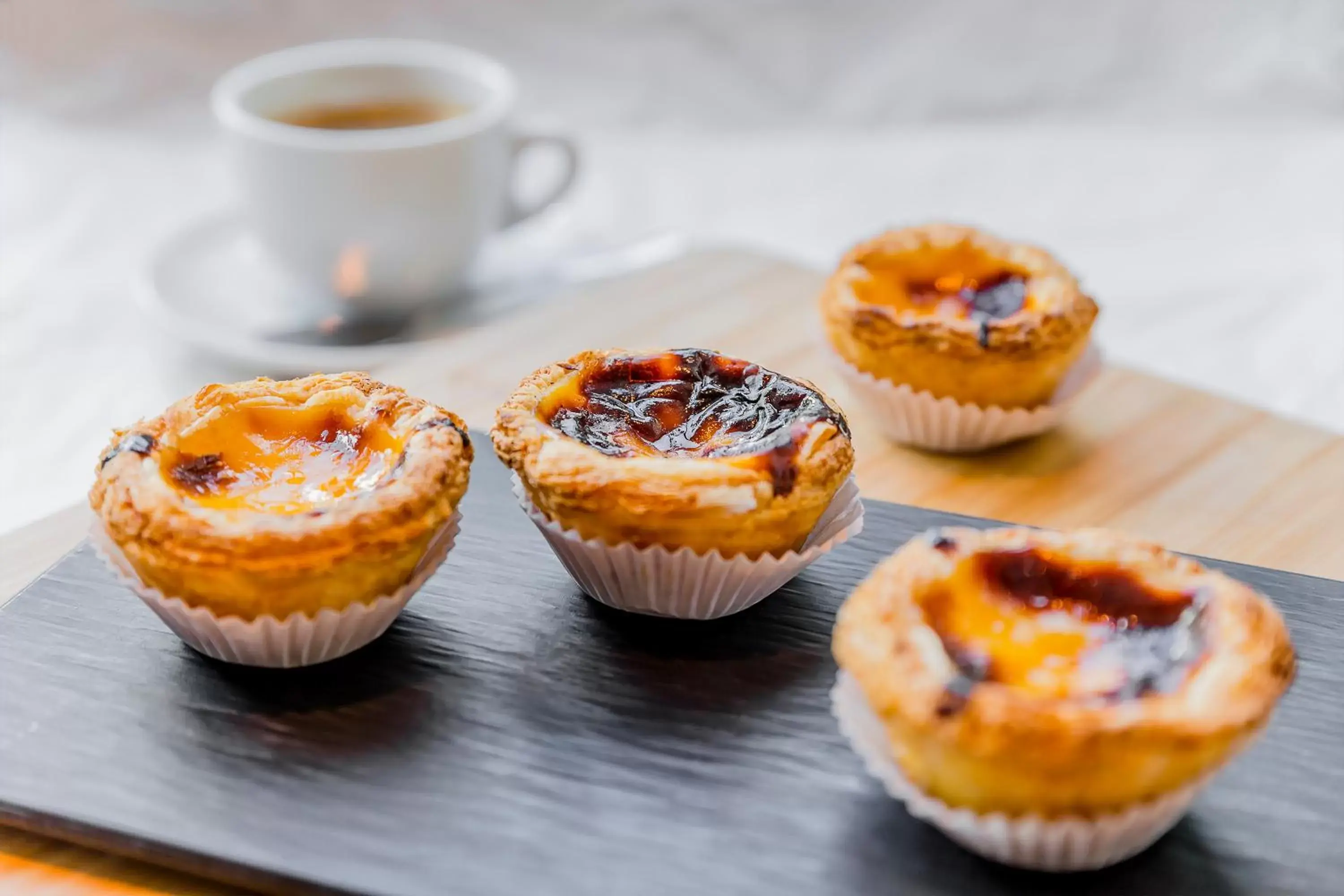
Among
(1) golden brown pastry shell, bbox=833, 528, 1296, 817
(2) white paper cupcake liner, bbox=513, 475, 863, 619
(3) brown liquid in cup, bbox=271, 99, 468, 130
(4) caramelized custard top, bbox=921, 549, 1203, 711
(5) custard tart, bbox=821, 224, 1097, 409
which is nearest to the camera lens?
(1) golden brown pastry shell, bbox=833, 528, 1296, 817

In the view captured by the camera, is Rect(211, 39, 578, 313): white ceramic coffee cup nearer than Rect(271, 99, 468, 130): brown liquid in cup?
Yes

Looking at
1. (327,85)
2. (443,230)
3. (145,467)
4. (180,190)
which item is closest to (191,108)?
(180,190)

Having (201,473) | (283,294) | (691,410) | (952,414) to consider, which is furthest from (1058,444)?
(283,294)

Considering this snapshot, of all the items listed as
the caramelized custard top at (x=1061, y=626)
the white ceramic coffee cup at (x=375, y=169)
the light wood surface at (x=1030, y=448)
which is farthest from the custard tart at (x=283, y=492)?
the white ceramic coffee cup at (x=375, y=169)

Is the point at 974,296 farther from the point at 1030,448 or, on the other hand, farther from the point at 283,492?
the point at 283,492

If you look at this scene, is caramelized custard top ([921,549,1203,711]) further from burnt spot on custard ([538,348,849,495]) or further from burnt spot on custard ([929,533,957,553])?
burnt spot on custard ([538,348,849,495])

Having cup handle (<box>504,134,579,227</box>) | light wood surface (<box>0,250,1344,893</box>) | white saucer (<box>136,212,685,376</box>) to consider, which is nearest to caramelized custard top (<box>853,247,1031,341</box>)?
light wood surface (<box>0,250,1344,893</box>)

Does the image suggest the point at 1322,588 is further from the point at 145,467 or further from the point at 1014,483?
the point at 145,467

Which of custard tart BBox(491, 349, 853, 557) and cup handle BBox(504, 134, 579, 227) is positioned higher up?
custard tart BBox(491, 349, 853, 557)
